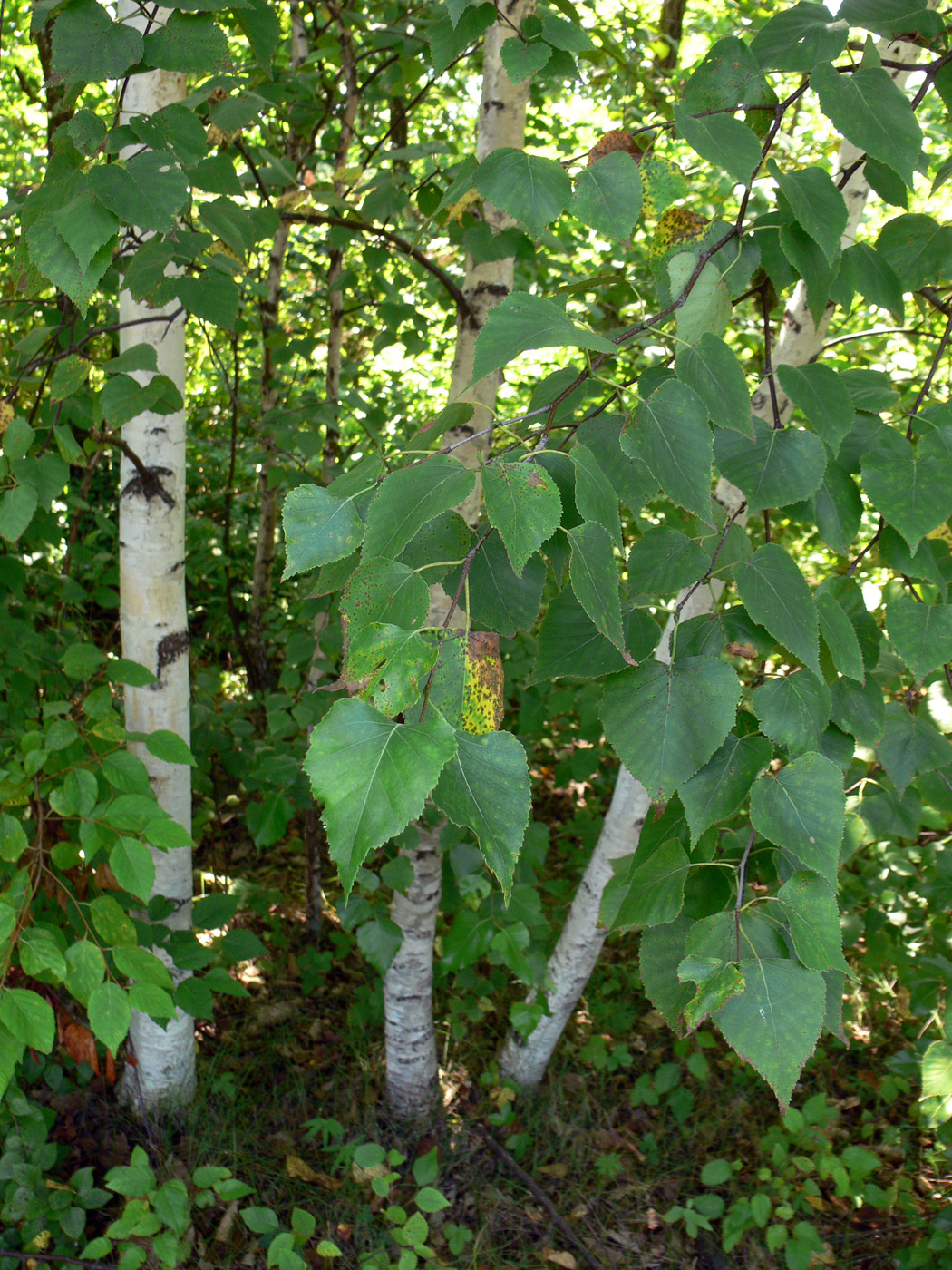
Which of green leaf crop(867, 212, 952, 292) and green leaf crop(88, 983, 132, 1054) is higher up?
green leaf crop(867, 212, 952, 292)

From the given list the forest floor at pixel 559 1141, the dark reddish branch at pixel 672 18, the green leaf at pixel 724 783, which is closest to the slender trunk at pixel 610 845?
the forest floor at pixel 559 1141

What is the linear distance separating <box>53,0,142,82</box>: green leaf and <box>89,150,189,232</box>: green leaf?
0.27ft

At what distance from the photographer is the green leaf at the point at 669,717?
649 mm

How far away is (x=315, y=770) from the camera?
19.7 inches

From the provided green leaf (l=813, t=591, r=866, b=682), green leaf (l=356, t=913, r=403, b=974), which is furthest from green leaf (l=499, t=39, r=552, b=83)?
green leaf (l=356, t=913, r=403, b=974)

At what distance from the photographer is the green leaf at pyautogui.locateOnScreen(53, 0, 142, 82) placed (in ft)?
2.84

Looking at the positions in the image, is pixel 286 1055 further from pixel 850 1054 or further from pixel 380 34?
pixel 380 34

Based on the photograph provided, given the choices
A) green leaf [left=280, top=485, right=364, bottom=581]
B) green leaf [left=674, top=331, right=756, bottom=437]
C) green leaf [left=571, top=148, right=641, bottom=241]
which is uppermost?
green leaf [left=571, top=148, right=641, bottom=241]

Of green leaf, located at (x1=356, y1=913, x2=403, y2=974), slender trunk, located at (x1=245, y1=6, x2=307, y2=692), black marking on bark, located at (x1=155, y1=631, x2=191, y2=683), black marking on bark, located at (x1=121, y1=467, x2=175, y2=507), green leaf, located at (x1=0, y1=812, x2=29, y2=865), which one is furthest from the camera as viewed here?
slender trunk, located at (x1=245, y1=6, x2=307, y2=692)

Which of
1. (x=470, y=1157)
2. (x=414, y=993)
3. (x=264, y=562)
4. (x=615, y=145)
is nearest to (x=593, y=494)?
(x=615, y=145)

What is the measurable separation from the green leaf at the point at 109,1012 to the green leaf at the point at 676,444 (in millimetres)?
1036

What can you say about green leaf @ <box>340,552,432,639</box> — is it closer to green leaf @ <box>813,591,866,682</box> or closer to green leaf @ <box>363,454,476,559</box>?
green leaf @ <box>363,454,476,559</box>

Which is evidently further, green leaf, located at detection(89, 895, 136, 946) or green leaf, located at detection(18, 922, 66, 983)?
green leaf, located at detection(89, 895, 136, 946)

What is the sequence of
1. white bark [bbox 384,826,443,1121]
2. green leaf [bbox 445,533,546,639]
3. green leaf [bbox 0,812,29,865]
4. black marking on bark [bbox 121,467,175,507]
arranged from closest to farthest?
green leaf [bbox 445,533,546,639]
green leaf [bbox 0,812,29,865]
black marking on bark [bbox 121,467,175,507]
white bark [bbox 384,826,443,1121]
